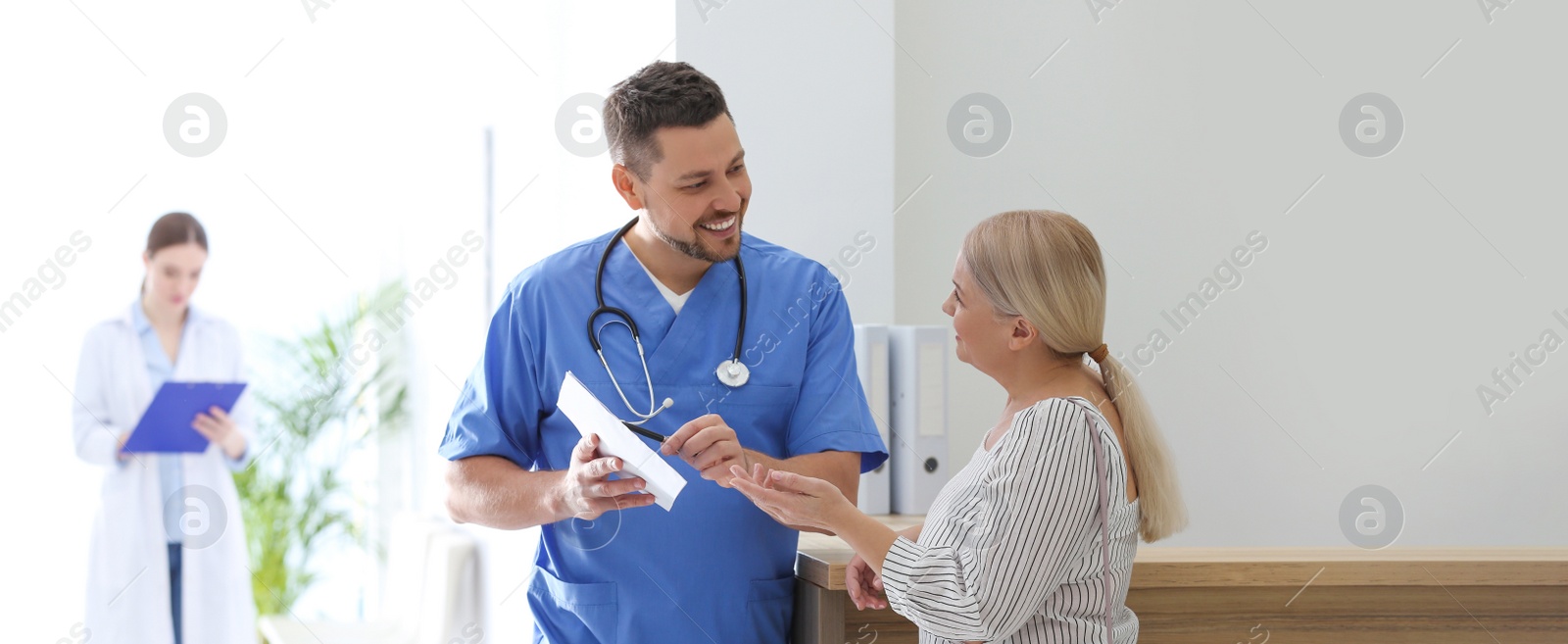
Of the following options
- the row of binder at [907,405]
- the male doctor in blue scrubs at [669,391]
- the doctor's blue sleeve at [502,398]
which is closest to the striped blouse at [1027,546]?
the male doctor in blue scrubs at [669,391]

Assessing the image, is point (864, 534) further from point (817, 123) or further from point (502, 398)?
point (817, 123)

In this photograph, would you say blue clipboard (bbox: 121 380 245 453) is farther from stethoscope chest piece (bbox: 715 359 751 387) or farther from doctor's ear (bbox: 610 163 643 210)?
stethoscope chest piece (bbox: 715 359 751 387)

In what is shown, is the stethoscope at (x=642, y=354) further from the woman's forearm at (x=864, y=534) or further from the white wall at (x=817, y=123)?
the white wall at (x=817, y=123)

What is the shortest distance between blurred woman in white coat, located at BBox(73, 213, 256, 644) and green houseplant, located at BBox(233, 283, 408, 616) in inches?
37.3

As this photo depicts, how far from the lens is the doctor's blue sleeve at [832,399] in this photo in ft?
5.52

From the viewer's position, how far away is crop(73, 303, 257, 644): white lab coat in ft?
10.6

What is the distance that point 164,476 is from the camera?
10.9ft

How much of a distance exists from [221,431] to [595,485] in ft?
7.88

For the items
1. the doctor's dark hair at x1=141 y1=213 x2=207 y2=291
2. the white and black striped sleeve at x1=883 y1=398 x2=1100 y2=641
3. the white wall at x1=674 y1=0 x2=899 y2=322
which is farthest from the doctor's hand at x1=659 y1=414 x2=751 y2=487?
the doctor's dark hair at x1=141 y1=213 x2=207 y2=291

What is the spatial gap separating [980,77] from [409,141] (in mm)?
2501

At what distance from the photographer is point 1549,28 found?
294 cm

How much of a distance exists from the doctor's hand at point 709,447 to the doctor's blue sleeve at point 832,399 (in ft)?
0.80

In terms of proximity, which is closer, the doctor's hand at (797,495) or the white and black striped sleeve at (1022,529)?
the white and black striped sleeve at (1022,529)

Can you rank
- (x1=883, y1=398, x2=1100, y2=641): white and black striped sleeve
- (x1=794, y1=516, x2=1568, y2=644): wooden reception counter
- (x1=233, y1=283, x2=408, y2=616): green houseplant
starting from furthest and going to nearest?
(x1=233, y1=283, x2=408, y2=616): green houseplant < (x1=794, y1=516, x2=1568, y2=644): wooden reception counter < (x1=883, y1=398, x2=1100, y2=641): white and black striped sleeve
